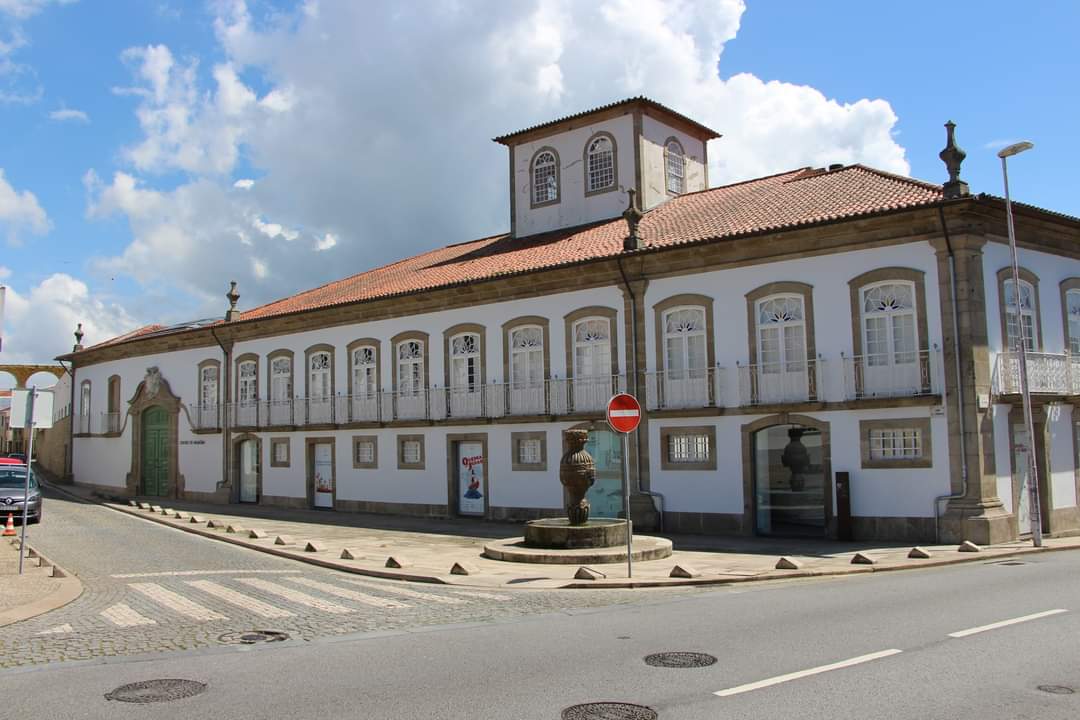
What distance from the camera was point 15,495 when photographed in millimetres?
21297

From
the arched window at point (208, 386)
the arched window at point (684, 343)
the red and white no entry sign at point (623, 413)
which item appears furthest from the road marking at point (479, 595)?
the arched window at point (208, 386)

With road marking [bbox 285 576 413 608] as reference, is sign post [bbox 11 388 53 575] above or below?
above

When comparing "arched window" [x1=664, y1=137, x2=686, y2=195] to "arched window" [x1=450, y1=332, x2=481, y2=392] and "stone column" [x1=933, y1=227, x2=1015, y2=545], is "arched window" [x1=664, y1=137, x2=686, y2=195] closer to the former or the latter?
"arched window" [x1=450, y1=332, x2=481, y2=392]

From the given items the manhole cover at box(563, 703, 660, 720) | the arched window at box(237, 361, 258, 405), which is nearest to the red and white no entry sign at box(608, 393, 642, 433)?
the manhole cover at box(563, 703, 660, 720)

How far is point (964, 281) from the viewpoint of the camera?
17.0 metres

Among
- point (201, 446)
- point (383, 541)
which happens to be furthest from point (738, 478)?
point (201, 446)

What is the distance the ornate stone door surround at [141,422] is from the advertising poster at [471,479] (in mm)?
14520

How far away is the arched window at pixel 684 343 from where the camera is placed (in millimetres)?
20391

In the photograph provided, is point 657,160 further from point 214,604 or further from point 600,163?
point 214,604

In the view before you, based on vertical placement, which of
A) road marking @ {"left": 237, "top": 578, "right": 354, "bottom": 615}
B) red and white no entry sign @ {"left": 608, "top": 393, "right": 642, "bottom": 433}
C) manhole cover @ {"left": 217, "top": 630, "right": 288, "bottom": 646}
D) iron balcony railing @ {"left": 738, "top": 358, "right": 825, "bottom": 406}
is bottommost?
road marking @ {"left": 237, "top": 578, "right": 354, "bottom": 615}

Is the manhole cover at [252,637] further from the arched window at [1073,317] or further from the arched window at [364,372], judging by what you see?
the arched window at [364,372]

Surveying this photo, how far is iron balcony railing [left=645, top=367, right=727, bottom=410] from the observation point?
19.8 metres

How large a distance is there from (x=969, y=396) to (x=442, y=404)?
43.6 ft

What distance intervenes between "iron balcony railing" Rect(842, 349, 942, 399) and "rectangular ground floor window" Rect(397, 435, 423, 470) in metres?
12.3
